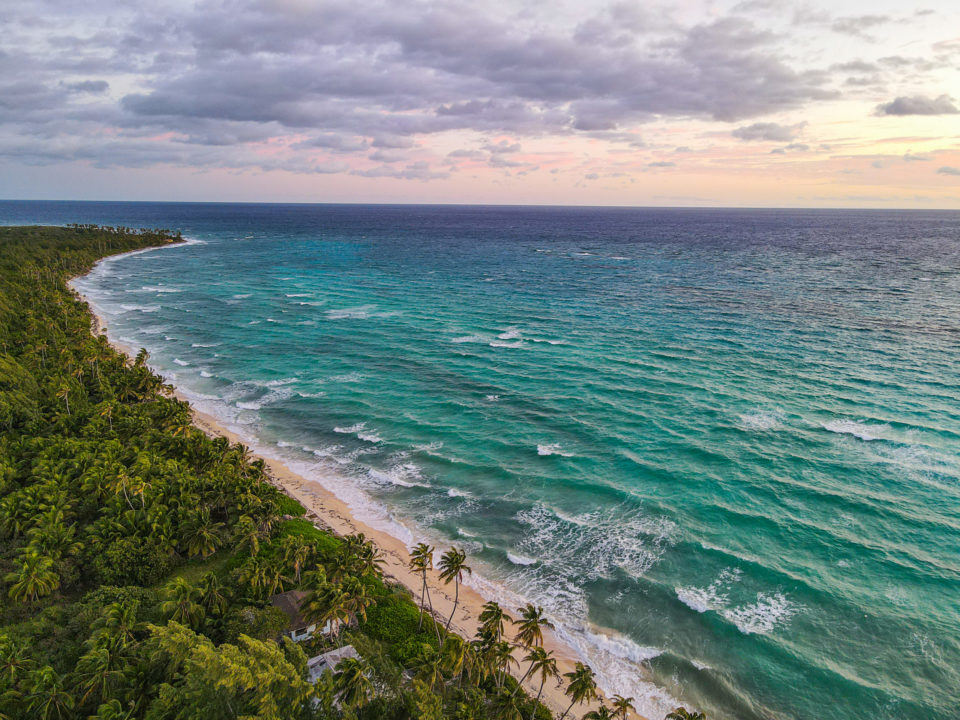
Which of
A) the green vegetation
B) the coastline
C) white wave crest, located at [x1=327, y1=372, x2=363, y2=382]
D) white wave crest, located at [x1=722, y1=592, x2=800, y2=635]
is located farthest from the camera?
white wave crest, located at [x1=327, y1=372, x2=363, y2=382]

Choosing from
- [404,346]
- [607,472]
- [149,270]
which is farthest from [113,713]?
[149,270]

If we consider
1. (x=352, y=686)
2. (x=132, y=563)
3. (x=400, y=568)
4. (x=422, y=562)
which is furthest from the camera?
(x=400, y=568)

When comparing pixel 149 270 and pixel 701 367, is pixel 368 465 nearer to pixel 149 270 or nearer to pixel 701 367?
pixel 701 367

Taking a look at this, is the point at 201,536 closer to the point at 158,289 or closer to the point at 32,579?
the point at 32,579

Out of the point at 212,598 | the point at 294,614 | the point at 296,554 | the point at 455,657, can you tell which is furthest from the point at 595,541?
the point at 212,598

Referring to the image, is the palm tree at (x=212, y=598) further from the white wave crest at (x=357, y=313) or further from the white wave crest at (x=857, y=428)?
the white wave crest at (x=357, y=313)

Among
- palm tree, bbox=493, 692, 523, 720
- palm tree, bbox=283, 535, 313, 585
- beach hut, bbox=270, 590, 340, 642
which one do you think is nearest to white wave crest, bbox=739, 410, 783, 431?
palm tree, bbox=493, 692, 523, 720

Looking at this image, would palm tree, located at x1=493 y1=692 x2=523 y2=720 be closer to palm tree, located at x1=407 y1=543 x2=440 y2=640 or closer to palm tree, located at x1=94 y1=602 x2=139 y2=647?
palm tree, located at x1=407 y1=543 x2=440 y2=640
